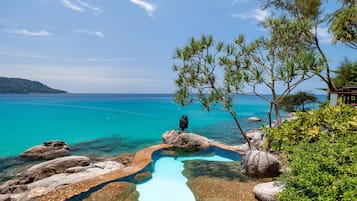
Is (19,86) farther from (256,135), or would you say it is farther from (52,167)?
(256,135)

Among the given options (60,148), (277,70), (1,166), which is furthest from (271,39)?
(1,166)

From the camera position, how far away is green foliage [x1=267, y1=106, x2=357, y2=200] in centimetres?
280

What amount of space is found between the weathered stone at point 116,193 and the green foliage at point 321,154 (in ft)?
12.8

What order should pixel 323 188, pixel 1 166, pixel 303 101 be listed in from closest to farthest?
1. pixel 323 188
2. pixel 1 166
3. pixel 303 101

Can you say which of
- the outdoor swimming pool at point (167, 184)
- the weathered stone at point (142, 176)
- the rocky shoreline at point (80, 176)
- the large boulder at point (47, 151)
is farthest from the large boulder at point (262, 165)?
the large boulder at point (47, 151)

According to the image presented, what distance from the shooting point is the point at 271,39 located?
8.68 metres

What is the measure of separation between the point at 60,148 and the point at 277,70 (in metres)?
12.1

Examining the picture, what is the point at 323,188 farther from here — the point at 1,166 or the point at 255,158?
the point at 1,166

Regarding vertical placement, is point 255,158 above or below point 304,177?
below

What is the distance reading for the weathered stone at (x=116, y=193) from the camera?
18.3 ft

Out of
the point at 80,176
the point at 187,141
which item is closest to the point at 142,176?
the point at 80,176

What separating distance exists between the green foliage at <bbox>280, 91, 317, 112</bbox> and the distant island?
14594 centimetres

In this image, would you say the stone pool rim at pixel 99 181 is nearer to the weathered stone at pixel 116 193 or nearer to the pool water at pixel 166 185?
the weathered stone at pixel 116 193

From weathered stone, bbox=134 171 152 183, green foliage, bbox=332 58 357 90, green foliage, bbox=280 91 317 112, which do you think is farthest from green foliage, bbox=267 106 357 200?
green foliage, bbox=280 91 317 112
